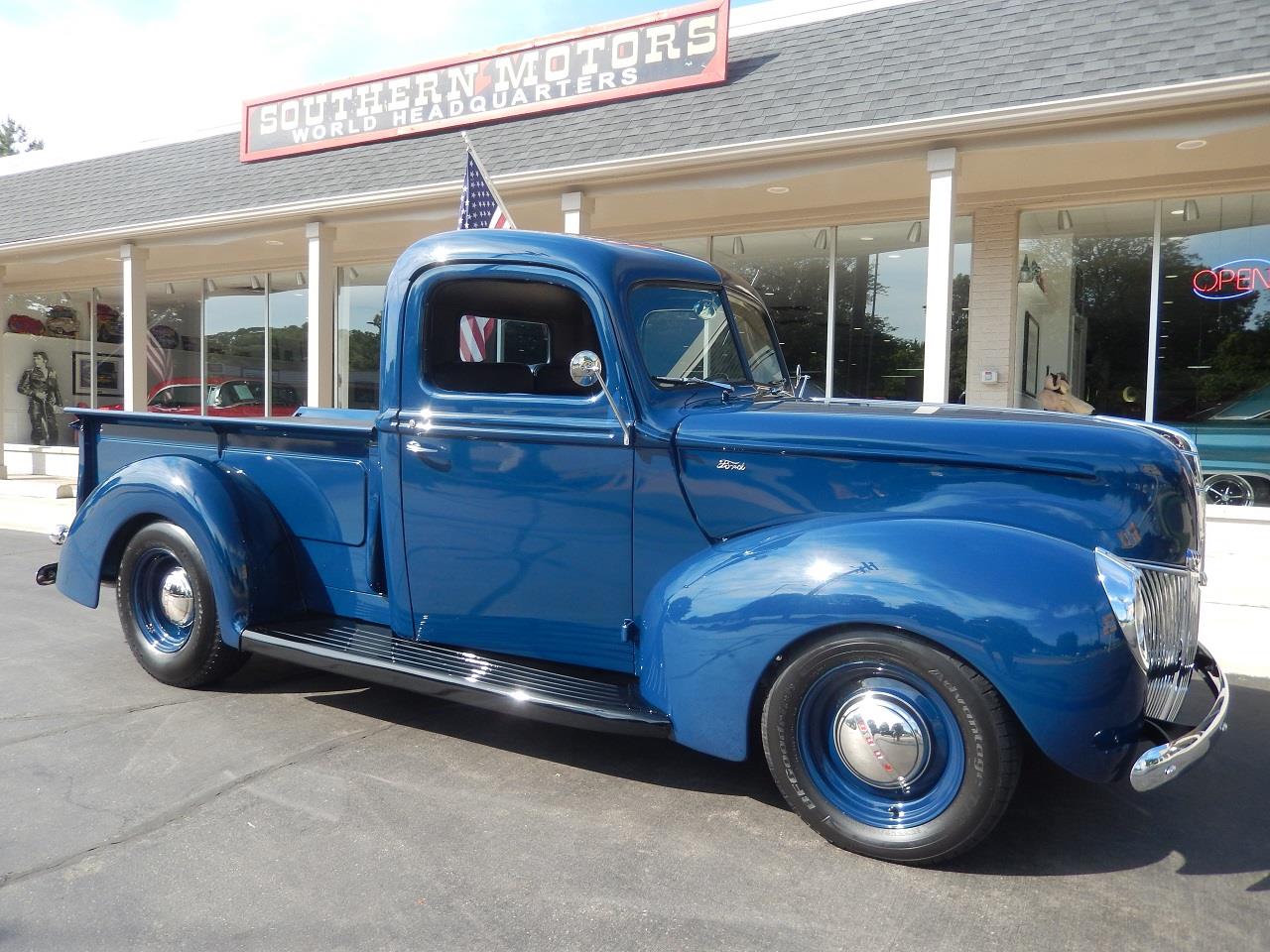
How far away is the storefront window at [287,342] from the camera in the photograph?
14.4 metres

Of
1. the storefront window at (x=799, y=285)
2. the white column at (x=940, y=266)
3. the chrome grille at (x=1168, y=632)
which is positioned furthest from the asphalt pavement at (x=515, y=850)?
the storefront window at (x=799, y=285)

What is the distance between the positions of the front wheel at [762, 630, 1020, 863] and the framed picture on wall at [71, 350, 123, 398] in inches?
686

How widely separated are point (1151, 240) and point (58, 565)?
9007 millimetres

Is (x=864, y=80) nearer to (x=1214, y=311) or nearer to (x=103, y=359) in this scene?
(x=1214, y=311)

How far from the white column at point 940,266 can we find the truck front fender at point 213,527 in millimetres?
5075

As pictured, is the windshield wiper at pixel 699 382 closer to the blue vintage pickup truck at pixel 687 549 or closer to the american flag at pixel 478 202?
the blue vintage pickup truck at pixel 687 549

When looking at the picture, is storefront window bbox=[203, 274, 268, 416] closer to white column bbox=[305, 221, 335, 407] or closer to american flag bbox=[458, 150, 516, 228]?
white column bbox=[305, 221, 335, 407]

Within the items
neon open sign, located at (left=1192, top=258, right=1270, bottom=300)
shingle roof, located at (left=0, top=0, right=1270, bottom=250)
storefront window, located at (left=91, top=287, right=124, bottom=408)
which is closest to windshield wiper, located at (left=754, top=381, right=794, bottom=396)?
shingle roof, located at (left=0, top=0, right=1270, bottom=250)

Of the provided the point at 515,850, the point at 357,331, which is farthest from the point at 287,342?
the point at 515,850

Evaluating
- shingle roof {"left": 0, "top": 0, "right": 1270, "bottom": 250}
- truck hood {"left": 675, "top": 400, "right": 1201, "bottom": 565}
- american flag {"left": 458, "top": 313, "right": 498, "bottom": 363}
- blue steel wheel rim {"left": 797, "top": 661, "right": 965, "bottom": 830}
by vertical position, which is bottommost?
blue steel wheel rim {"left": 797, "top": 661, "right": 965, "bottom": 830}

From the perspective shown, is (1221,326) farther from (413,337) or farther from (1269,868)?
(413,337)

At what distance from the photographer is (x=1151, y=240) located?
858 centimetres

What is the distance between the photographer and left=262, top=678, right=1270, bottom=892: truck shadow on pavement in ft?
9.17

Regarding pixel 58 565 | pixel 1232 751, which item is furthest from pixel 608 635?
pixel 58 565
